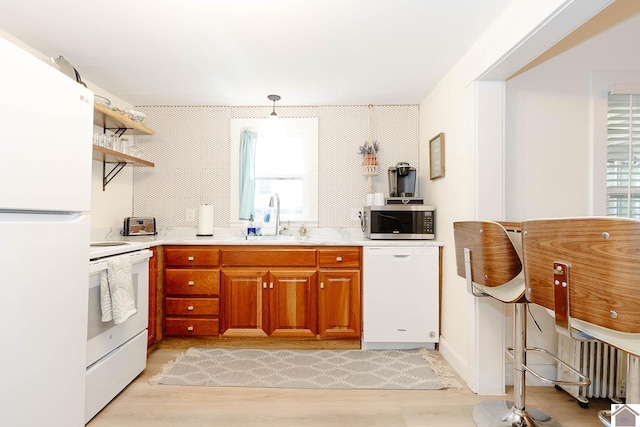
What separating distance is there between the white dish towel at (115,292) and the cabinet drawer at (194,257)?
799mm

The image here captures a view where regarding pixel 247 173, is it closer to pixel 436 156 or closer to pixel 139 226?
pixel 139 226

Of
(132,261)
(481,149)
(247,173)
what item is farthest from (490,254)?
(247,173)

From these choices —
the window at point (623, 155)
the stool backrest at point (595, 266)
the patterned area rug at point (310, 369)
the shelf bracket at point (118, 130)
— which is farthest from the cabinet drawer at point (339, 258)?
the shelf bracket at point (118, 130)

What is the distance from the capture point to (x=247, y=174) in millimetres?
3246

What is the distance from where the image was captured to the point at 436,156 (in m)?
2.73

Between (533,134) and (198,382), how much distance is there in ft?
9.25

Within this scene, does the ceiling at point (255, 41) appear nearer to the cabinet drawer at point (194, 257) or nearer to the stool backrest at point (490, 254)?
the stool backrest at point (490, 254)

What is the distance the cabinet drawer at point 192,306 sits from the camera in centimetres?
266

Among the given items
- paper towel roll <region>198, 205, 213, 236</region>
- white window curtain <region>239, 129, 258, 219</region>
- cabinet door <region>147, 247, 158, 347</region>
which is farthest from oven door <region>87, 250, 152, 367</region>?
white window curtain <region>239, 129, 258, 219</region>

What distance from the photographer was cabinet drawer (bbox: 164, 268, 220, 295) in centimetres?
268

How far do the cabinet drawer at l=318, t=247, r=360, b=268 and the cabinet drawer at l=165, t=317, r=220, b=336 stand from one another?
1.03 m

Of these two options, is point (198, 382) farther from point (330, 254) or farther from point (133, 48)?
point (133, 48)

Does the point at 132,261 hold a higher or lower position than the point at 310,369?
higher

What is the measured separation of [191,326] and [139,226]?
1.15 meters
